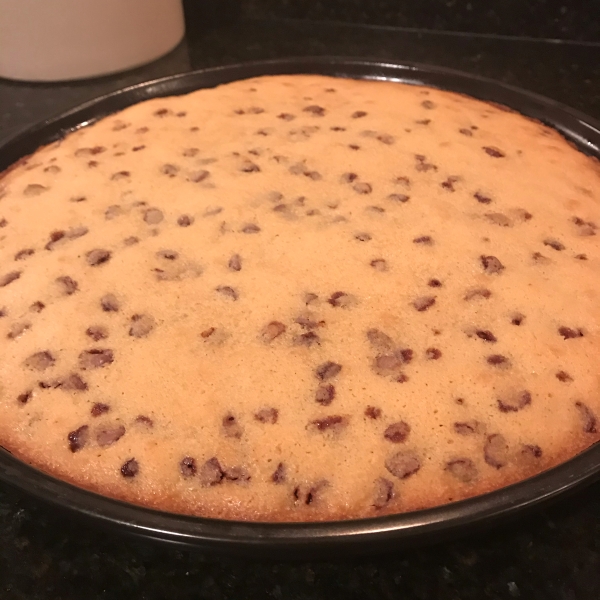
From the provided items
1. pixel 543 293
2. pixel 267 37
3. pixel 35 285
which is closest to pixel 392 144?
pixel 543 293

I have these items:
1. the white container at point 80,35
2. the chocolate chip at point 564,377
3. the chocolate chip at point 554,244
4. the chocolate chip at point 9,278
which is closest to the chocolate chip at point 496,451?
the chocolate chip at point 564,377

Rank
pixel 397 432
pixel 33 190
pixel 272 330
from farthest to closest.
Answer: pixel 33 190
pixel 272 330
pixel 397 432

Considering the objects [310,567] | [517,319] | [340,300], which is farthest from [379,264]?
[310,567]

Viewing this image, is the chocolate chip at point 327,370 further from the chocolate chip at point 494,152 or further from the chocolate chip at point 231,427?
the chocolate chip at point 494,152

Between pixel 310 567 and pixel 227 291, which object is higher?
pixel 227 291

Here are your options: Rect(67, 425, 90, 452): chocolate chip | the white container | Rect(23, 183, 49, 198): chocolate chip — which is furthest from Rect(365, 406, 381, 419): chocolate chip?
the white container

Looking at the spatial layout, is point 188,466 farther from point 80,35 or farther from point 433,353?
point 80,35
